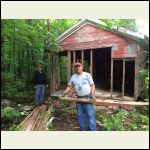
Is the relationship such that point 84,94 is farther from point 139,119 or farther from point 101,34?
point 101,34

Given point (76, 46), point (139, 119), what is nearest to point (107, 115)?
point (139, 119)

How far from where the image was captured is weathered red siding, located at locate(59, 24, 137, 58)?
1222 cm

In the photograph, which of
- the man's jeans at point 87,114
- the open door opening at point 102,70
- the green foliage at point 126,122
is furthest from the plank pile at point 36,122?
the open door opening at point 102,70

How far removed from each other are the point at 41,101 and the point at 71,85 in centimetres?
553

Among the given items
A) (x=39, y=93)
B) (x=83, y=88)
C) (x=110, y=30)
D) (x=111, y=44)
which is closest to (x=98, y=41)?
(x=111, y=44)

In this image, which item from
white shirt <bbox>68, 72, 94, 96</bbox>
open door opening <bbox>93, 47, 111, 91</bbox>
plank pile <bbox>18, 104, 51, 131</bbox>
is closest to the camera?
white shirt <bbox>68, 72, 94, 96</bbox>

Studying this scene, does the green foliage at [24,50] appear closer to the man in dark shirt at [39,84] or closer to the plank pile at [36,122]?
the man in dark shirt at [39,84]

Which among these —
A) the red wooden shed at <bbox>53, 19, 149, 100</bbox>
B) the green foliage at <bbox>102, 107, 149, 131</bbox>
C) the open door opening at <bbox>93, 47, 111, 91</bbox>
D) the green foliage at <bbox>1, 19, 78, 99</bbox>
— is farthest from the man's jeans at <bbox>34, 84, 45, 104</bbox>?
the open door opening at <bbox>93, 47, 111, 91</bbox>

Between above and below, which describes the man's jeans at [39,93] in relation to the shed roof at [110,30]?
below

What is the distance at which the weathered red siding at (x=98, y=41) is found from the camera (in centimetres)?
1222

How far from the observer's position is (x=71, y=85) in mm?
7410

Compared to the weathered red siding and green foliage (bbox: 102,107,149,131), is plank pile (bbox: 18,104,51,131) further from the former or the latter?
the weathered red siding

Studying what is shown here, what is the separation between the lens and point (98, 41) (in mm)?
13219

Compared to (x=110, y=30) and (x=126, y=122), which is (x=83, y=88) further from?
(x=110, y=30)
